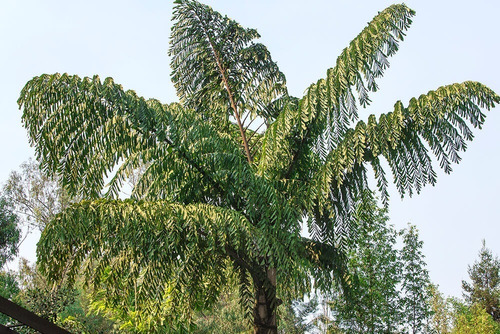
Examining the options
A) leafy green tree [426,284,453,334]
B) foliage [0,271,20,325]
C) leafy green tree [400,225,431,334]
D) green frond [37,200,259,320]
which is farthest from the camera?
leafy green tree [426,284,453,334]

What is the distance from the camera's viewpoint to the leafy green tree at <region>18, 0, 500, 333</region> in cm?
601

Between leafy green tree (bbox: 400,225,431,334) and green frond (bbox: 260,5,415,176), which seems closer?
green frond (bbox: 260,5,415,176)

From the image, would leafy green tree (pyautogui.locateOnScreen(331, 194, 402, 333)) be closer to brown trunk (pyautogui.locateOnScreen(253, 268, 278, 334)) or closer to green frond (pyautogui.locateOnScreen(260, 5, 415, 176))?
brown trunk (pyautogui.locateOnScreen(253, 268, 278, 334))

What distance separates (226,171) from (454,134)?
2618 millimetres

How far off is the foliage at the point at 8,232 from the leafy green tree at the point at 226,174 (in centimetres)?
1366

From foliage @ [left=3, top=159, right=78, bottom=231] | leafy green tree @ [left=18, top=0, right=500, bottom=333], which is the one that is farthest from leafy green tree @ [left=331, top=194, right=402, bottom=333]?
foliage @ [left=3, top=159, right=78, bottom=231]

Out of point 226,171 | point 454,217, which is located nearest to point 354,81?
point 226,171

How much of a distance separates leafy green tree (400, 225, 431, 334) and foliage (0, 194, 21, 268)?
43.4ft

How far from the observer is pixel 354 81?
21.3ft

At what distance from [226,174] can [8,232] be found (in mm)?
15156

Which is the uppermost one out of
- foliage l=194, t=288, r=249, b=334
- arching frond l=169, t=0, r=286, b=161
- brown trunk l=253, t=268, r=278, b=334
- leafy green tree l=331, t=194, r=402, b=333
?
arching frond l=169, t=0, r=286, b=161

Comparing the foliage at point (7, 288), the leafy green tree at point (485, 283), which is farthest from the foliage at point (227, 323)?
the leafy green tree at point (485, 283)

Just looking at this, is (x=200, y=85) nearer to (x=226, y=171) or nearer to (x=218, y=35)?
(x=218, y=35)

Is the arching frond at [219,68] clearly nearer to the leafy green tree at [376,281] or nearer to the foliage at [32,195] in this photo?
the leafy green tree at [376,281]
